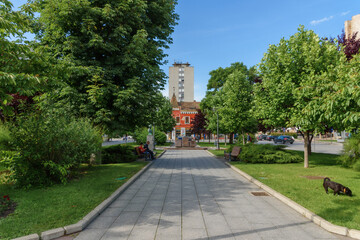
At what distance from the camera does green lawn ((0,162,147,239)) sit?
4492 mm

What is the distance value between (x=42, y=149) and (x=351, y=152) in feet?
49.8

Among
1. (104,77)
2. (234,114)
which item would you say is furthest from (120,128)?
(234,114)

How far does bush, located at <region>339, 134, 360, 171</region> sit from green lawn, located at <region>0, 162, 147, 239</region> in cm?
1221

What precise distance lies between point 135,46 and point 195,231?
1082 cm

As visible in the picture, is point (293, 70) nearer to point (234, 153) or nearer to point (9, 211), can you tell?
point (234, 153)

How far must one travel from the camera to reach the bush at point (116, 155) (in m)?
15.0

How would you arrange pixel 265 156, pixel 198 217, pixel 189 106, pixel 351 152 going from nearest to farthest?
pixel 198 217, pixel 351 152, pixel 265 156, pixel 189 106

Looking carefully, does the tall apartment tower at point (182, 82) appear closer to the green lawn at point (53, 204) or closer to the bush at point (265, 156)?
the bush at point (265, 156)

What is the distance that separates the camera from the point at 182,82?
10069 centimetres

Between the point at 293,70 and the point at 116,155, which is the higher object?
the point at 293,70

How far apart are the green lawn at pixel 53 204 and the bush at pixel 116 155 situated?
5.94 meters

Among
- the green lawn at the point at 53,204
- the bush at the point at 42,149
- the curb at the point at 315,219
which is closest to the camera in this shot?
the curb at the point at 315,219

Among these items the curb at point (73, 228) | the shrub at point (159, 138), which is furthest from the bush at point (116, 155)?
the shrub at point (159, 138)

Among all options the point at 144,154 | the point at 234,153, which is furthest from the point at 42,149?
the point at 234,153
